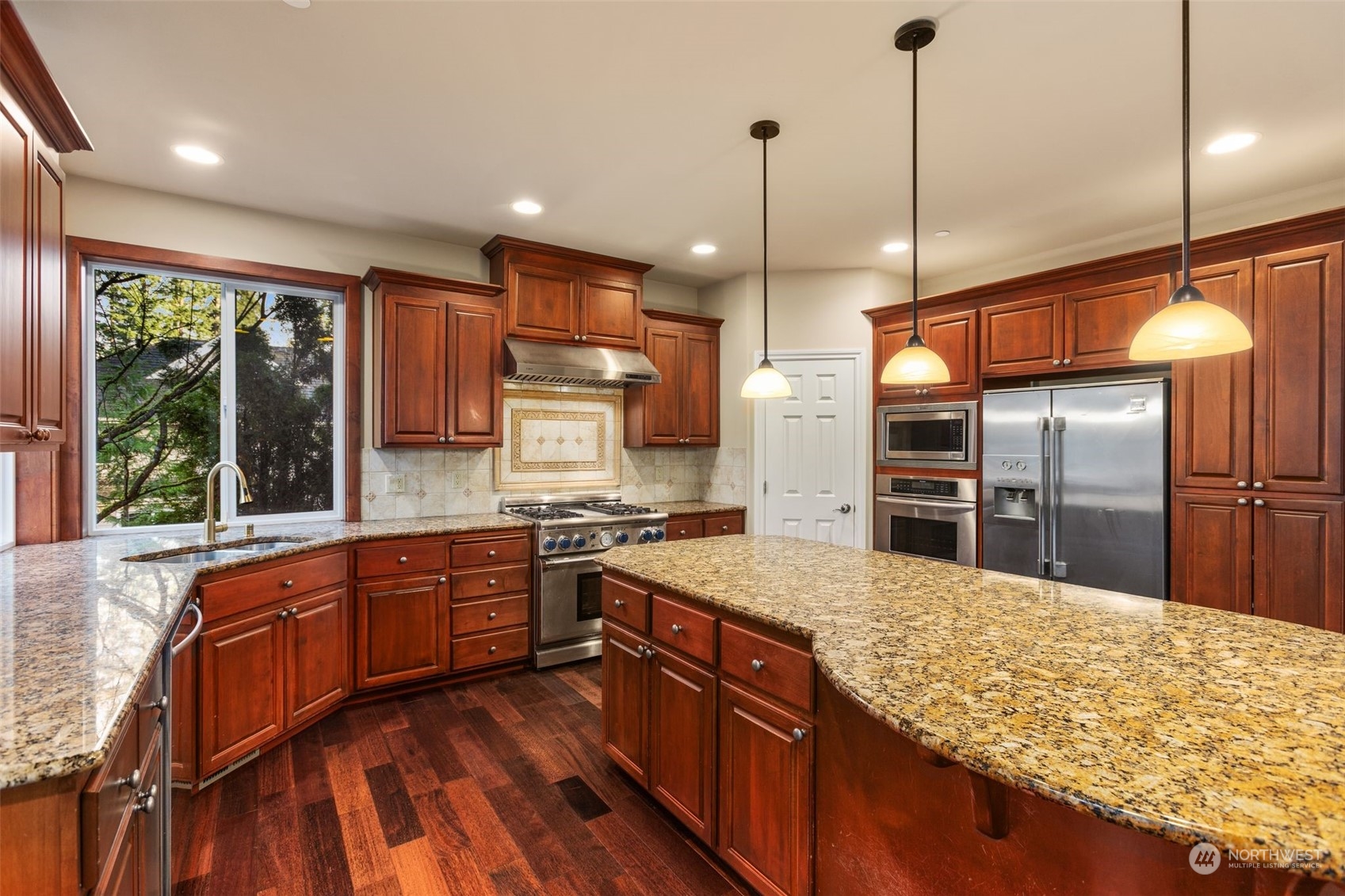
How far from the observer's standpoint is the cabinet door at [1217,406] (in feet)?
9.12

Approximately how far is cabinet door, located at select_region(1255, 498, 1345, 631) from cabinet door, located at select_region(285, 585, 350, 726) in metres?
4.34

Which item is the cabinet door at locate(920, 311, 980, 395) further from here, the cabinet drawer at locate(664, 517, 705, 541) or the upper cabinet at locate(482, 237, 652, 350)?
the upper cabinet at locate(482, 237, 652, 350)

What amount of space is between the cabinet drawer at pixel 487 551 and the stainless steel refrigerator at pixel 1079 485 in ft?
9.27

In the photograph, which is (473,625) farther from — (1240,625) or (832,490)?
(1240,625)

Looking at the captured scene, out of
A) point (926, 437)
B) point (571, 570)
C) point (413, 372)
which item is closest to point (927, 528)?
point (926, 437)

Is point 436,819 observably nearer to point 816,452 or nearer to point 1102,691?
point 1102,691

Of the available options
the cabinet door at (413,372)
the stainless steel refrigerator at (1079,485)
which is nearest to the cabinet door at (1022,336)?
the stainless steel refrigerator at (1079,485)

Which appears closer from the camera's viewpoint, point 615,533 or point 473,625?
point 473,625

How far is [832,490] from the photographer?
4.51 metres

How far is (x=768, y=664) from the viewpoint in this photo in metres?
1.69

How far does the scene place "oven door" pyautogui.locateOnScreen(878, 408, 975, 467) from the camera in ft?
12.6

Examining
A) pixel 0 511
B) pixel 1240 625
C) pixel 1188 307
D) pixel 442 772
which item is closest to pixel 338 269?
pixel 0 511

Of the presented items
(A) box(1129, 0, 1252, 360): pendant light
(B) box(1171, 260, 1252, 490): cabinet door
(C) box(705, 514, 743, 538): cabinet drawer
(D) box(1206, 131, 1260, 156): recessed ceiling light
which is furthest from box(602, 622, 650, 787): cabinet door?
(D) box(1206, 131, 1260, 156): recessed ceiling light

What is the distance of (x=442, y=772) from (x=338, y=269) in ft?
9.48
